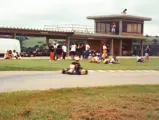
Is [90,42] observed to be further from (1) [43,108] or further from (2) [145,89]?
(1) [43,108]

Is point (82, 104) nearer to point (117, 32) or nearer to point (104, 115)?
point (104, 115)

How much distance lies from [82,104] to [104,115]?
137 centimetres

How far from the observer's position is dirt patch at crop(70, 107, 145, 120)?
8008mm

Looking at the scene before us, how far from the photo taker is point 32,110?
8.45 meters

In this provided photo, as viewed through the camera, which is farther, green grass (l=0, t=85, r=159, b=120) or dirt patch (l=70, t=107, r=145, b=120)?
green grass (l=0, t=85, r=159, b=120)

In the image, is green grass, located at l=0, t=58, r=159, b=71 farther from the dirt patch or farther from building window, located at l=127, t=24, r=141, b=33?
building window, located at l=127, t=24, r=141, b=33

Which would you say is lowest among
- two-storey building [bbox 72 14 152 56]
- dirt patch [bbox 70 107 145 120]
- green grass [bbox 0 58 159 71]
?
dirt patch [bbox 70 107 145 120]

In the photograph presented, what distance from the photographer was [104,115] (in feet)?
26.9

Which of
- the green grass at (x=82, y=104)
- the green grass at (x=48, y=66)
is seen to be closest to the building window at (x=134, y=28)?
the green grass at (x=48, y=66)

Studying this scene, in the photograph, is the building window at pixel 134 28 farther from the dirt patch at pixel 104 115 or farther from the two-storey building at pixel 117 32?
the dirt patch at pixel 104 115

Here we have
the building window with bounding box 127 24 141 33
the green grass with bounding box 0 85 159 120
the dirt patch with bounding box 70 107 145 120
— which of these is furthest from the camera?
the building window with bounding box 127 24 141 33

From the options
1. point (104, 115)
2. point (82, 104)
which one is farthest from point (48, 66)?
point (104, 115)

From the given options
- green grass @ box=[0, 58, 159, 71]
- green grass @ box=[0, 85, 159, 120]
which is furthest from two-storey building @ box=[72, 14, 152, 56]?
green grass @ box=[0, 85, 159, 120]

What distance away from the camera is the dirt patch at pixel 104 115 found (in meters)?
8.01
